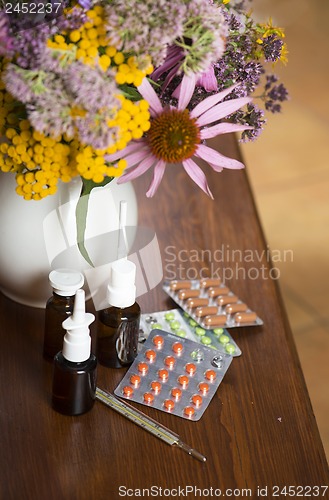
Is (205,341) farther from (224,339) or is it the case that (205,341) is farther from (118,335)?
(118,335)

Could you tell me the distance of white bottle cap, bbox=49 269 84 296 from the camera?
928mm

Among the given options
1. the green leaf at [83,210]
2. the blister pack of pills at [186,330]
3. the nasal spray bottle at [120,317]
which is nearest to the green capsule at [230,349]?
the blister pack of pills at [186,330]

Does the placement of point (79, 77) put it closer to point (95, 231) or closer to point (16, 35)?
point (16, 35)

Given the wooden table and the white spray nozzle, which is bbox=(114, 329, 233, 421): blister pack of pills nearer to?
the wooden table

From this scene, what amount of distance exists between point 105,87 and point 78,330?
10.7 inches

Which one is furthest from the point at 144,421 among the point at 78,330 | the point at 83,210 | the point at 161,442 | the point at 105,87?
the point at 105,87

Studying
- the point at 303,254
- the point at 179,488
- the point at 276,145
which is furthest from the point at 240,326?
the point at 276,145

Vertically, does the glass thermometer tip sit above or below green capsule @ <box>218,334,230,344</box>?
below

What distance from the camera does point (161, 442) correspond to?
900 mm

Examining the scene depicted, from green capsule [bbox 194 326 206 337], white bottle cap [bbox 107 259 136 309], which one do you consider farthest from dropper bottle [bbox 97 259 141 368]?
green capsule [bbox 194 326 206 337]

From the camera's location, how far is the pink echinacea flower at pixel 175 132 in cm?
85

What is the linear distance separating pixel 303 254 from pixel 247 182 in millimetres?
922

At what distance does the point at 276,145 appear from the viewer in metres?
2.68

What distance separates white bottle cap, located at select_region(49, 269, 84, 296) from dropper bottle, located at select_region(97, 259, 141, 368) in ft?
0.13
